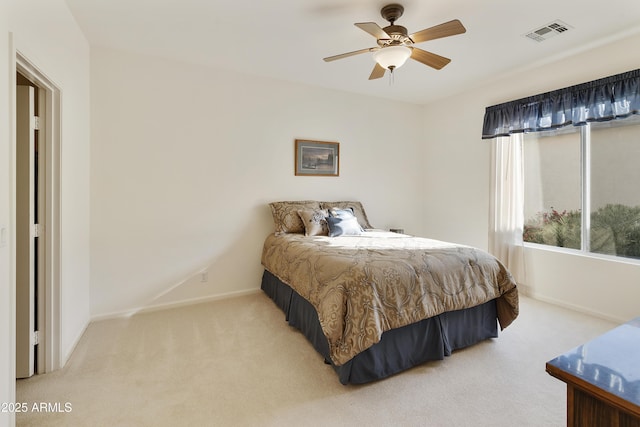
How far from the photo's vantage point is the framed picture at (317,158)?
4035 mm

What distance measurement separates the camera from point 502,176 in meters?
3.87

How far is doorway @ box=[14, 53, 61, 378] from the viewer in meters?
1.98

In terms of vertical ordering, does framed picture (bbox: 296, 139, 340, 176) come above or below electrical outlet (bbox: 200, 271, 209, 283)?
above

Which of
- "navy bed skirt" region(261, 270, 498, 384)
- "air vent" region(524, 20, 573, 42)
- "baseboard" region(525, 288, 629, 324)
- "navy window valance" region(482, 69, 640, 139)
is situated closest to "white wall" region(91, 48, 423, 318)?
"navy bed skirt" region(261, 270, 498, 384)

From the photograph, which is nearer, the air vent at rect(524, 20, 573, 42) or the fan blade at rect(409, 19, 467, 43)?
the fan blade at rect(409, 19, 467, 43)

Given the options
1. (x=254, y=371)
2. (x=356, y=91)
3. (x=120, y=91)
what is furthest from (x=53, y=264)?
(x=356, y=91)

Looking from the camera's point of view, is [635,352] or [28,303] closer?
[635,352]

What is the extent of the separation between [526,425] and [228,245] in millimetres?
3045

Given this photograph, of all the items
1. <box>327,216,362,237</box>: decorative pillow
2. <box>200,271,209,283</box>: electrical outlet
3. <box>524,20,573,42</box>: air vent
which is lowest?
<box>200,271,209,283</box>: electrical outlet

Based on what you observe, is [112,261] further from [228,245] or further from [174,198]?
[228,245]

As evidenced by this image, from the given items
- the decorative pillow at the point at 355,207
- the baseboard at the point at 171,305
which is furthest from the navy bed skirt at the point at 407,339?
the decorative pillow at the point at 355,207

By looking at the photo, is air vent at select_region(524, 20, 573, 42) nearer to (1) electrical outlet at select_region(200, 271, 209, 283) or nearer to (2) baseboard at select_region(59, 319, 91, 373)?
(1) electrical outlet at select_region(200, 271, 209, 283)

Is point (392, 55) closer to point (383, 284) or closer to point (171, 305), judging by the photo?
point (383, 284)

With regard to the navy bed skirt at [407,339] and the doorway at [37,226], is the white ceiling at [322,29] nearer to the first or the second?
the doorway at [37,226]
